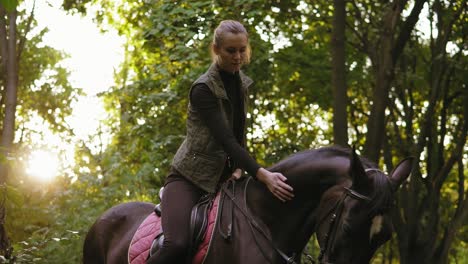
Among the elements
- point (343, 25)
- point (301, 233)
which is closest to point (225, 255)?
point (301, 233)

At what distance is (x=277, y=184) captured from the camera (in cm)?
498

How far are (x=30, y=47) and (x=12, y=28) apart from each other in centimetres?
949

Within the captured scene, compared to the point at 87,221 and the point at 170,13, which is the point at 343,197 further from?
the point at 87,221

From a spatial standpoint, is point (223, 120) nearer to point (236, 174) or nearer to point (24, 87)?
point (236, 174)

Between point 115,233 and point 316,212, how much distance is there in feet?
8.26

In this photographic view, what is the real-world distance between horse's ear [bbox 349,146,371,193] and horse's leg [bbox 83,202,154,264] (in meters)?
2.48

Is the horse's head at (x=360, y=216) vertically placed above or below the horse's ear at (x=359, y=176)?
below

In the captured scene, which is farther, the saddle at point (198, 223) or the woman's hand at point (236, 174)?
the woman's hand at point (236, 174)

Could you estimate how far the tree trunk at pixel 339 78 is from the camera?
1182cm

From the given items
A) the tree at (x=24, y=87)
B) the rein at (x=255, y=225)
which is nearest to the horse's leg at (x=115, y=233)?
the tree at (x=24, y=87)

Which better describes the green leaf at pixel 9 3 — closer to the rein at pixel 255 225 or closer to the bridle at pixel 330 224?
the bridle at pixel 330 224

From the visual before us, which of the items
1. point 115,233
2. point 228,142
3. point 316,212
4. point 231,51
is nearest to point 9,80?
point 115,233

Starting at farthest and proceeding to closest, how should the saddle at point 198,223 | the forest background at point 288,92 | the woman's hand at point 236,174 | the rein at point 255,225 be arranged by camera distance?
the forest background at point 288,92
the woman's hand at point 236,174
the saddle at point 198,223
the rein at point 255,225

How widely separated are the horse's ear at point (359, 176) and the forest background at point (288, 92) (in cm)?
725
